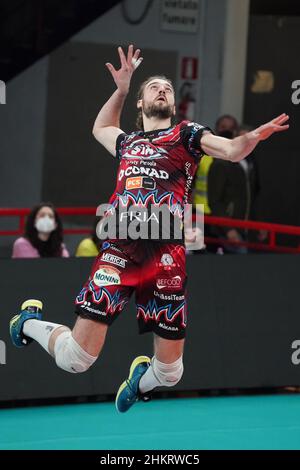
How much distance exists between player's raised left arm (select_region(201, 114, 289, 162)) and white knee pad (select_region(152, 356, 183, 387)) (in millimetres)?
1444

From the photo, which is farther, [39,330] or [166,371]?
[39,330]

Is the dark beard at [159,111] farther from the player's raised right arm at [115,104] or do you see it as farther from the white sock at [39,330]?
the white sock at [39,330]

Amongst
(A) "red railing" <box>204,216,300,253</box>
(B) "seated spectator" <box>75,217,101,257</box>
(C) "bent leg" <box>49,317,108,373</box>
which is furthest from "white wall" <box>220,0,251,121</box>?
(C) "bent leg" <box>49,317,108,373</box>

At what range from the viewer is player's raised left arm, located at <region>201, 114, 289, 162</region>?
24.6 feet

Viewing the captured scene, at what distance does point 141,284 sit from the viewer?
8320 mm

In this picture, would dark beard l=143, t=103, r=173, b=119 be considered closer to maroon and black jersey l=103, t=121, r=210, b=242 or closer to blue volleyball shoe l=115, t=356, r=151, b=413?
maroon and black jersey l=103, t=121, r=210, b=242

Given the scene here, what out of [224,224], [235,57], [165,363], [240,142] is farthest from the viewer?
[235,57]

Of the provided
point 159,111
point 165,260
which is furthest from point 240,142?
point 165,260

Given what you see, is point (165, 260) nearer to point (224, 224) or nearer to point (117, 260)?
point (117, 260)

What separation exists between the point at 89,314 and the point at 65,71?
9769mm

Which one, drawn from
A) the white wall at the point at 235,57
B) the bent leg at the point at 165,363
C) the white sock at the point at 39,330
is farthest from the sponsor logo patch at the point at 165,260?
the white wall at the point at 235,57

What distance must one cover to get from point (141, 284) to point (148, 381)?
0.73m

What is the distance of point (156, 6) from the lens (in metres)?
17.4
